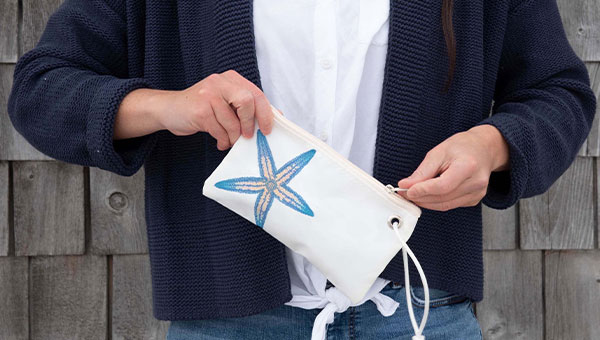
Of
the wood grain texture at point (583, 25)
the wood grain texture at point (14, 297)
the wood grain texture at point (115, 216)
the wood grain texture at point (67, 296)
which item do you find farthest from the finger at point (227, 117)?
the wood grain texture at point (583, 25)

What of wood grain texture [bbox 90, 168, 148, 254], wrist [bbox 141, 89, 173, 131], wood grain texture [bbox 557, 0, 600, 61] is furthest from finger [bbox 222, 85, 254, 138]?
wood grain texture [bbox 557, 0, 600, 61]

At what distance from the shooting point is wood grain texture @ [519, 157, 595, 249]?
5.96ft

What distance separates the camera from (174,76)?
1.13 meters

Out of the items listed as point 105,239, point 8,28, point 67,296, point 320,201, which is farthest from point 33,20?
point 320,201

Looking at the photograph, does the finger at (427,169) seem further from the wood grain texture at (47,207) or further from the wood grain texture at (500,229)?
the wood grain texture at (47,207)

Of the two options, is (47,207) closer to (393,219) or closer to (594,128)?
(393,219)

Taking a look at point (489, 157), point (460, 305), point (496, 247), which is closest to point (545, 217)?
point (496, 247)

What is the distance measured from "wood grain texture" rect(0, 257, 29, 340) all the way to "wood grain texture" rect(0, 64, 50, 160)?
0.98 ft

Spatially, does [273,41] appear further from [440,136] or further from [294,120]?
[440,136]

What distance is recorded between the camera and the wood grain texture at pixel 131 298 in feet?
5.73

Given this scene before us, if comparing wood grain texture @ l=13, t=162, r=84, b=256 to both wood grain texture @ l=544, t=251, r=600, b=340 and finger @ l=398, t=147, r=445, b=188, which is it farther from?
wood grain texture @ l=544, t=251, r=600, b=340

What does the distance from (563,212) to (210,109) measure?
53.0 inches

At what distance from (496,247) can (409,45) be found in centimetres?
99

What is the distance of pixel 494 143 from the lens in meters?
0.97
